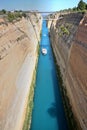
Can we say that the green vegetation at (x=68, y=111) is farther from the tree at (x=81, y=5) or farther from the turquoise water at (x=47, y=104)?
the tree at (x=81, y=5)

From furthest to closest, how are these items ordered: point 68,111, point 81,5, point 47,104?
1. point 81,5
2. point 47,104
3. point 68,111

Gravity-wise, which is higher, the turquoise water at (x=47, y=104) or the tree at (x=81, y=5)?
the tree at (x=81, y=5)

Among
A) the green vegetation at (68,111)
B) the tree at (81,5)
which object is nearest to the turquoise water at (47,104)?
the green vegetation at (68,111)

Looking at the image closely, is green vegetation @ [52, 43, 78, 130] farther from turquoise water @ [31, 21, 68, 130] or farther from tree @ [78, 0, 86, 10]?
tree @ [78, 0, 86, 10]

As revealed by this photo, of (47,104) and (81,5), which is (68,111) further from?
(81,5)

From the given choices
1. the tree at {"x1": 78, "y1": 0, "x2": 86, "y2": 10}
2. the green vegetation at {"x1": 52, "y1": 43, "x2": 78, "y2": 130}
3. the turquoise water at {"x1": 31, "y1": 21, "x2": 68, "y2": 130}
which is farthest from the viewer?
the tree at {"x1": 78, "y1": 0, "x2": 86, "y2": 10}

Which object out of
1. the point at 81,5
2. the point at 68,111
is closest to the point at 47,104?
the point at 68,111

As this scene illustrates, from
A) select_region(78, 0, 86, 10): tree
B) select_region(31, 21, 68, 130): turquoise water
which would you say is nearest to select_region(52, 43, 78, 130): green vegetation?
select_region(31, 21, 68, 130): turquoise water

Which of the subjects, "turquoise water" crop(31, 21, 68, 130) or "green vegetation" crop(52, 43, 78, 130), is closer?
"green vegetation" crop(52, 43, 78, 130)

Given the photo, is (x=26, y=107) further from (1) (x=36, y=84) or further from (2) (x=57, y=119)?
(1) (x=36, y=84)

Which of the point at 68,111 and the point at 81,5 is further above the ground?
the point at 68,111
